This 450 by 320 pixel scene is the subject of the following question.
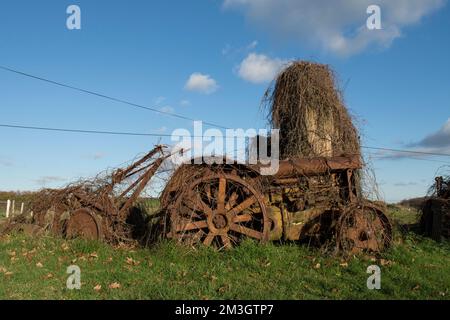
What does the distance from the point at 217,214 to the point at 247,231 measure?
0.78m

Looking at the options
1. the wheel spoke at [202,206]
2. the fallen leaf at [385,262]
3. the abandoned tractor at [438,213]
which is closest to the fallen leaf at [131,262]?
the wheel spoke at [202,206]

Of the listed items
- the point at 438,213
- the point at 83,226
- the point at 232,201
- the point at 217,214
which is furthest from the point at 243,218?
the point at 438,213

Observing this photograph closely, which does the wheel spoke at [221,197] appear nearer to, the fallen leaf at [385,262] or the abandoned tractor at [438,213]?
the fallen leaf at [385,262]

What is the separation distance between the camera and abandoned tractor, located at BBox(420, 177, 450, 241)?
12.0 meters

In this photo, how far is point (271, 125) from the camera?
14.0 metres

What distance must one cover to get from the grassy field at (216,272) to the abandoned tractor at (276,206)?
48 centimetres

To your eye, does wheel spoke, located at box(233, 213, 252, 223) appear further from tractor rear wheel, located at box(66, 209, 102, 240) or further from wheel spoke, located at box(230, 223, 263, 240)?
tractor rear wheel, located at box(66, 209, 102, 240)

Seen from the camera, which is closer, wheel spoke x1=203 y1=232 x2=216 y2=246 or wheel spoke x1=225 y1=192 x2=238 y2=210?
wheel spoke x1=203 y1=232 x2=216 y2=246

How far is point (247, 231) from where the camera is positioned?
9.92m

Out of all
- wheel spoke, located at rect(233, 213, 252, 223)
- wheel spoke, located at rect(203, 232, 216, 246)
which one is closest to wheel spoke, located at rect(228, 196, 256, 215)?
wheel spoke, located at rect(233, 213, 252, 223)

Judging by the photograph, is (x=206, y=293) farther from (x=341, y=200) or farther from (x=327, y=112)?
(x=327, y=112)

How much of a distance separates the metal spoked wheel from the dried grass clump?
341 centimetres

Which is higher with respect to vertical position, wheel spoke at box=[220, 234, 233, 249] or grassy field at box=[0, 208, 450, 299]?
wheel spoke at box=[220, 234, 233, 249]

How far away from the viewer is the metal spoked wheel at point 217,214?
9.83 m
